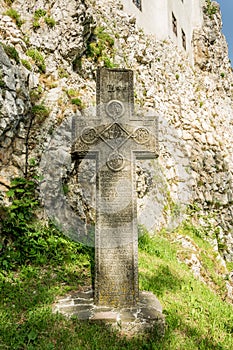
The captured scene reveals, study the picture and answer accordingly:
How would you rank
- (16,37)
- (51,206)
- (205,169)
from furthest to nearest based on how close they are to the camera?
(205,169), (16,37), (51,206)

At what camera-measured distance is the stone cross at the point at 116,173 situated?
4.27 meters

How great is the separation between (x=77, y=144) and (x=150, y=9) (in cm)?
1141

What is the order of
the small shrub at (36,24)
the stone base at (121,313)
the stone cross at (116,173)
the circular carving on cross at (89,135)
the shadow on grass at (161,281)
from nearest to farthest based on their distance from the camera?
1. the stone base at (121,313)
2. the stone cross at (116,173)
3. the circular carving on cross at (89,135)
4. the shadow on grass at (161,281)
5. the small shrub at (36,24)

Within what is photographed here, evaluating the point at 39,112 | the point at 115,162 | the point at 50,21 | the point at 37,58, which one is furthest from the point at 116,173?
the point at 50,21

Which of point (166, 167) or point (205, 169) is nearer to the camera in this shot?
point (166, 167)

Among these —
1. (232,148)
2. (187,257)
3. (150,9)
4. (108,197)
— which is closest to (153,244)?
(187,257)

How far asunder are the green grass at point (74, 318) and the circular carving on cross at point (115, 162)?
184cm

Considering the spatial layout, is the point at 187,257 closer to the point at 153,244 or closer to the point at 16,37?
the point at 153,244

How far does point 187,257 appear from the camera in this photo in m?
7.88

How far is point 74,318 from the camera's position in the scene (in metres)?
3.74

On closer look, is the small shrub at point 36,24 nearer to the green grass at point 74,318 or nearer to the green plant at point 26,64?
the green plant at point 26,64

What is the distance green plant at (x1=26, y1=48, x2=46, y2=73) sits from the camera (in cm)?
725

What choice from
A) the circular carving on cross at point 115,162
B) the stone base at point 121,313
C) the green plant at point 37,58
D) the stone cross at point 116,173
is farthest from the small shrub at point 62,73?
the stone base at point 121,313

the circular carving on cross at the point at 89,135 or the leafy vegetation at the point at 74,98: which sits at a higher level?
the leafy vegetation at the point at 74,98
